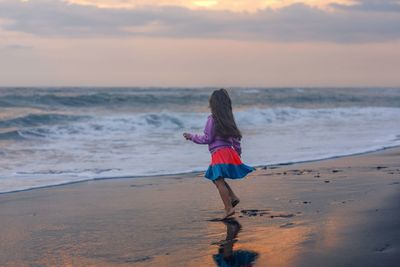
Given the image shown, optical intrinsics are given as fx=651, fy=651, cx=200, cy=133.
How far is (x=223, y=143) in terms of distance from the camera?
7160 millimetres

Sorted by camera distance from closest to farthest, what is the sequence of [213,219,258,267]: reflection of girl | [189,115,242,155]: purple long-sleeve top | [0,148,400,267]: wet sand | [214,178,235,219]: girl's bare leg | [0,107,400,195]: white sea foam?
[213,219,258,267]: reflection of girl
[0,148,400,267]: wet sand
[214,178,235,219]: girl's bare leg
[189,115,242,155]: purple long-sleeve top
[0,107,400,195]: white sea foam

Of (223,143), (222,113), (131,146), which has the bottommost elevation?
(223,143)

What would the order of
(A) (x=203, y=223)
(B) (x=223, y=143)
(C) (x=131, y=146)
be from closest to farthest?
(A) (x=203, y=223) → (B) (x=223, y=143) → (C) (x=131, y=146)

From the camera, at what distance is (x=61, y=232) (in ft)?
20.2

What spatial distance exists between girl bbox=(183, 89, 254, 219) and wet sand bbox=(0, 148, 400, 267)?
0.32 meters

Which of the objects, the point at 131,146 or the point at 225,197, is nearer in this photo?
the point at 225,197

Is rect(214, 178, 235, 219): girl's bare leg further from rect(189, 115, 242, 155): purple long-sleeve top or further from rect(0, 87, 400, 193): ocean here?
rect(0, 87, 400, 193): ocean

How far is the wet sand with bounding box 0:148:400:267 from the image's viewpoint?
16.4 feet

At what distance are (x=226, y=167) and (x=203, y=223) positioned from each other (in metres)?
0.92

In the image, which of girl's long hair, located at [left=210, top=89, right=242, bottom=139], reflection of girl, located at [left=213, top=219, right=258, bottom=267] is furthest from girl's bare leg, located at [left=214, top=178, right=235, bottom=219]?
reflection of girl, located at [left=213, top=219, right=258, bottom=267]

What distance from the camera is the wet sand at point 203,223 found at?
5.00 meters

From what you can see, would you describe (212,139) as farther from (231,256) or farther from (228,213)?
(231,256)

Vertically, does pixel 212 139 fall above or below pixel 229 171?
above

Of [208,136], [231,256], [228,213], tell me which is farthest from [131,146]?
[231,256]
